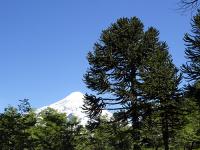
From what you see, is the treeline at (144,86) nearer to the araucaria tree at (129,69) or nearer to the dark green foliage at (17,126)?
the araucaria tree at (129,69)

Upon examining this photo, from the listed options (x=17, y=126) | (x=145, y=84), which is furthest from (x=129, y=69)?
(x=17, y=126)

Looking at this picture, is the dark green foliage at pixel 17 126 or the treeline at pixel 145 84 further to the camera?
the dark green foliage at pixel 17 126

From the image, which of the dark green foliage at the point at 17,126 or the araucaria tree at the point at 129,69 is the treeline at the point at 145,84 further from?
the dark green foliage at the point at 17,126

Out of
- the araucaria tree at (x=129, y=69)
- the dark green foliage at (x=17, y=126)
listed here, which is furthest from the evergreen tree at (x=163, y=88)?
the dark green foliage at (x=17, y=126)

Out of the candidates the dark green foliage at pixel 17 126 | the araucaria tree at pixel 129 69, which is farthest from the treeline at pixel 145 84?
the dark green foliage at pixel 17 126

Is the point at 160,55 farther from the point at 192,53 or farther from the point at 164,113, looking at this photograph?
the point at 164,113

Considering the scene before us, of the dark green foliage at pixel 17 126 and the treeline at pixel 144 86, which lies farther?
the dark green foliage at pixel 17 126

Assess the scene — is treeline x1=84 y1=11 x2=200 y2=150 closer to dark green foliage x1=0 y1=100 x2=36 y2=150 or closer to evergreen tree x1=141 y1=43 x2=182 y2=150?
evergreen tree x1=141 y1=43 x2=182 y2=150

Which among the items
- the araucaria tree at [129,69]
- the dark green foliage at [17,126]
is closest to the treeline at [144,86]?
the araucaria tree at [129,69]

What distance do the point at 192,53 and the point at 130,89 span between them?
5.30 meters

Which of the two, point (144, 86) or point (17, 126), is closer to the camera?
point (144, 86)

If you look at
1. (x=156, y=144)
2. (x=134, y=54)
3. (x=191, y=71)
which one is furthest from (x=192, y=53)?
(x=156, y=144)

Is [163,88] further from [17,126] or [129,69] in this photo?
[17,126]

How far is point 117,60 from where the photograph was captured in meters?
32.7
